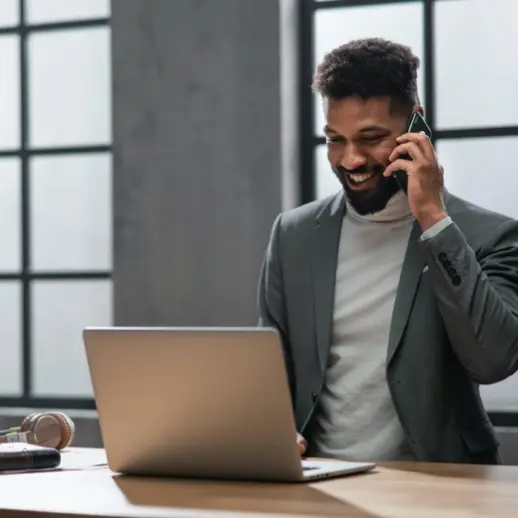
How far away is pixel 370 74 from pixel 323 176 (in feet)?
4.86

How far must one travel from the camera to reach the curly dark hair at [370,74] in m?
2.95

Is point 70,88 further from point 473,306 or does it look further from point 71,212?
point 473,306

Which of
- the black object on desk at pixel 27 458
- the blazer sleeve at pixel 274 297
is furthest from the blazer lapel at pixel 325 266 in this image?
the black object on desk at pixel 27 458

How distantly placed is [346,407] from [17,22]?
279 cm

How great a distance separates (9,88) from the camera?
16.7 ft

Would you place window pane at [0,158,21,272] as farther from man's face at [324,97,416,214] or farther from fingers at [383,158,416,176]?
fingers at [383,158,416,176]

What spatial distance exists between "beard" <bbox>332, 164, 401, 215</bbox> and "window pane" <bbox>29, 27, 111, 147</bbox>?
2013 millimetres

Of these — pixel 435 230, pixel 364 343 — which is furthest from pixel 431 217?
pixel 364 343

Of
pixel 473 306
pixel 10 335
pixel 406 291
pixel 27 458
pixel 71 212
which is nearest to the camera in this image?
pixel 27 458

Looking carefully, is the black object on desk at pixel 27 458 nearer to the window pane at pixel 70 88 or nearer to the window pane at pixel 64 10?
the window pane at pixel 70 88

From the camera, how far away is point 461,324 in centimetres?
273

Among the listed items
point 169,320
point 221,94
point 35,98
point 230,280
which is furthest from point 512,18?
point 35,98

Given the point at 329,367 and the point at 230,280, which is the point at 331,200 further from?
the point at 230,280

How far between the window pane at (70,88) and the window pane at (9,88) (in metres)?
0.07
